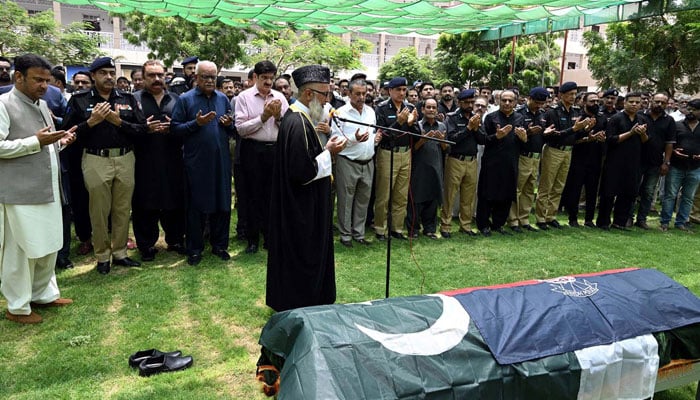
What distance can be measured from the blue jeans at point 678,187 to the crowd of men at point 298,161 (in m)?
0.02

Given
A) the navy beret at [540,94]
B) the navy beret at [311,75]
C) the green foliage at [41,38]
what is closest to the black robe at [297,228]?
the navy beret at [311,75]

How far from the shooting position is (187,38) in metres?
17.4

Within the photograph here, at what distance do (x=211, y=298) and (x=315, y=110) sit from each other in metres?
2.06

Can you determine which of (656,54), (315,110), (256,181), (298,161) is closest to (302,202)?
(298,161)

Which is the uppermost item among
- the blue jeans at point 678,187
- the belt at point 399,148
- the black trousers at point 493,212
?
the belt at point 399,148

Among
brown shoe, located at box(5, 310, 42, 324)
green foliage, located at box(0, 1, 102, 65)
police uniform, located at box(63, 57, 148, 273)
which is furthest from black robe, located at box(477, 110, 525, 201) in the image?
green foliage, located at box(0, 1, 102, 65)

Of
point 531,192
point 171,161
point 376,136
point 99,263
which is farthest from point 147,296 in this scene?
point 531,192

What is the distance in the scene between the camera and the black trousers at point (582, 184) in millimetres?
7633

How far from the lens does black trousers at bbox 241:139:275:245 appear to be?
18.0 ft

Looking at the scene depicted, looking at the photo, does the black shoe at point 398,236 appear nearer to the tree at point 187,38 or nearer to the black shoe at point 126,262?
the black shoe at point 126,262

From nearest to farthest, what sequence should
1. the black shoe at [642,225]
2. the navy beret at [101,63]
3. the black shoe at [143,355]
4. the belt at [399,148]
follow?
the black shoe at [143,355] < the navy beret at [101,63] < the belt at [399,148] < the black shoe at [642,225]

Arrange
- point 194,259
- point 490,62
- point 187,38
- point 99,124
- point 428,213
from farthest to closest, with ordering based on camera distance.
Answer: point 490,62, point 187,38, point 428,213, point 194,259, point 99,124

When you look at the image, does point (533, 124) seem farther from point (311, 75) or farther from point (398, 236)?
point (311, 75)

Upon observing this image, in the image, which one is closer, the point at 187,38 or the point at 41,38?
Result: the point at 41,38
